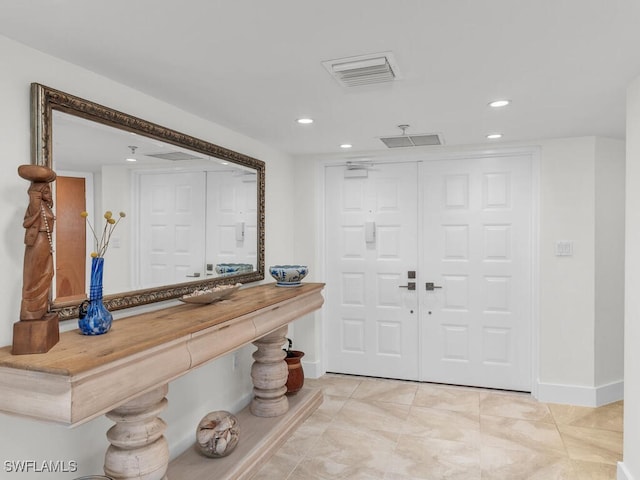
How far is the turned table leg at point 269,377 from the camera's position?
3150 millimetres

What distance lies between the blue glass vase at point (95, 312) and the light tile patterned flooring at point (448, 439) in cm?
138

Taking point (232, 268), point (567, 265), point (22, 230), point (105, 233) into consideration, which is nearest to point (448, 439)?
point (567, 265)

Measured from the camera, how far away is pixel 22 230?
67.2 inches

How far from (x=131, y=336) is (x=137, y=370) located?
17 cm

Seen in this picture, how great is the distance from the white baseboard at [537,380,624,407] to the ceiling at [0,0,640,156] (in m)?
2.12

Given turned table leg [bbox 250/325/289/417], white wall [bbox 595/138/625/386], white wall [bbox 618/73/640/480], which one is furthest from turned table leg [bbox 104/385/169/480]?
white wall [bbox 595/138/625/386]

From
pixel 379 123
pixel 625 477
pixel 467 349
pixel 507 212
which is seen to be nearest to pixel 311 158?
pixel 379 123

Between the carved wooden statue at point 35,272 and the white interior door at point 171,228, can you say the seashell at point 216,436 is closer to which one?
the white interior door at point 171,228

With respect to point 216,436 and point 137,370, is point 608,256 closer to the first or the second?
point 216,436

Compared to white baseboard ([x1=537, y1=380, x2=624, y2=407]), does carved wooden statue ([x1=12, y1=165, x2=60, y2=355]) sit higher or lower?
higher

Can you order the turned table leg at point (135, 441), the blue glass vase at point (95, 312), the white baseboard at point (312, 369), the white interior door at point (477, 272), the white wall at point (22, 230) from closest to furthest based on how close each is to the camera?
the white wall at point (22, 230) < the blue glass vase at point (95, 312) < the turned table leg at point (135, 441) < the white interior door at point (477, 272) < the white baseboard at point (312, 369)

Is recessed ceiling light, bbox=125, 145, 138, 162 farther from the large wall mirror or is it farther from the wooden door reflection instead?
the wooden door reflection

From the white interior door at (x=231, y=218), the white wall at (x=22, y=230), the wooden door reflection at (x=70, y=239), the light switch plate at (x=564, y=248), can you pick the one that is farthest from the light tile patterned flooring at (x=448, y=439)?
the wooden door reflection at (x=70, y=239)

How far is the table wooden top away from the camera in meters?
1.44
